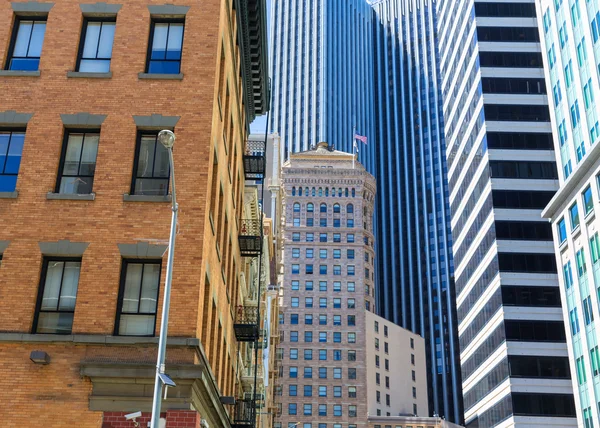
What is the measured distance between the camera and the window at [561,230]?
66.9m

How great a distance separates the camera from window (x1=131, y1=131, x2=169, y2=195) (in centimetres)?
2302

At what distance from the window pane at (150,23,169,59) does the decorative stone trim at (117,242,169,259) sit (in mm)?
6713

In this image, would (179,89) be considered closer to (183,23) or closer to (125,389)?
(183,23)

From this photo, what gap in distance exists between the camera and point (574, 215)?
64625 millimetres

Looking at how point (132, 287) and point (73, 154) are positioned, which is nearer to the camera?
point (132, 287)

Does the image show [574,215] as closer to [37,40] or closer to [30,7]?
[37,40]

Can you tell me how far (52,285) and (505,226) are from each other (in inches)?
2456

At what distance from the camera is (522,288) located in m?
75.4

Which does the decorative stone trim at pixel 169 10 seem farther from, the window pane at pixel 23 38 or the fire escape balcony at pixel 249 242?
the fire escape balcony at pixel 249 242

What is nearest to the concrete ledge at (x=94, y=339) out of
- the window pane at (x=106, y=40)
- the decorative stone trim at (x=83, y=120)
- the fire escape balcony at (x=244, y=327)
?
the decorative stone trim at (x=83, y=120)

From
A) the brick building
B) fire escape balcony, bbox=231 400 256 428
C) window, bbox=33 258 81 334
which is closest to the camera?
the brick building

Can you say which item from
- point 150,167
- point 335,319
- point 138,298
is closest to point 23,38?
point 150,167

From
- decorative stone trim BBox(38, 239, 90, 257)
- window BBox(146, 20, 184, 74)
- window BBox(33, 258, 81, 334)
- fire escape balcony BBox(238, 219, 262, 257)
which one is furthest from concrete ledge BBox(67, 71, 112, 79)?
fire escape balcony BBox(238, 219, 262, 257)

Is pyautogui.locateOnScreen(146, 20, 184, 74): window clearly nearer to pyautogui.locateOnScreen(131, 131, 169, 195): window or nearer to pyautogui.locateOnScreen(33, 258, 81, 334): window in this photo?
pyautogui.locateOnScreen(131, 131, 169, 195): window
